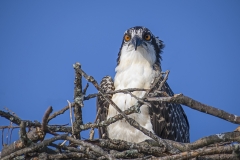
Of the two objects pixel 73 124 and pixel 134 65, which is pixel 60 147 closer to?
pixel 73 124

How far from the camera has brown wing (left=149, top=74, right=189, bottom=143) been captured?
4961 millimetres

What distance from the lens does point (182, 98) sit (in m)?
2.67

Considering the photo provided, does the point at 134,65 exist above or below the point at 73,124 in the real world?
above

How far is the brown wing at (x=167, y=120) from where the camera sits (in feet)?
16.3

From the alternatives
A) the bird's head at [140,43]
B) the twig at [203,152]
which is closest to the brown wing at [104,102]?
the bird's head at [140,43]

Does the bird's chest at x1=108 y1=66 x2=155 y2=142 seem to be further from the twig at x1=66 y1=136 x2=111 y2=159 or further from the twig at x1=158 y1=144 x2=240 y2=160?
the twig at x1=158 y1=144 x2=240 y2=160

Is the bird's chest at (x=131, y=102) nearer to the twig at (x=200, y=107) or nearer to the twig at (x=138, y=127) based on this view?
the twig at (x=138, y=127)

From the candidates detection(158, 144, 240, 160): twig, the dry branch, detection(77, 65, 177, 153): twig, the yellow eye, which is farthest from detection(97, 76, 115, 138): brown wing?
detection(158, 144, 240, 160): twig

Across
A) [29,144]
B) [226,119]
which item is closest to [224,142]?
[226,119]

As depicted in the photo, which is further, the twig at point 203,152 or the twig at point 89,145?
the twig at point 89,145

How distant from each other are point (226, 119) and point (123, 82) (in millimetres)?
2616

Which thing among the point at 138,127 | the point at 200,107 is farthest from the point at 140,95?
the point at 200,107

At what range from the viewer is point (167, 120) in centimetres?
507

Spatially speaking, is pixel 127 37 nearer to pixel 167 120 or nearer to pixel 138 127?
pixel 167 120
